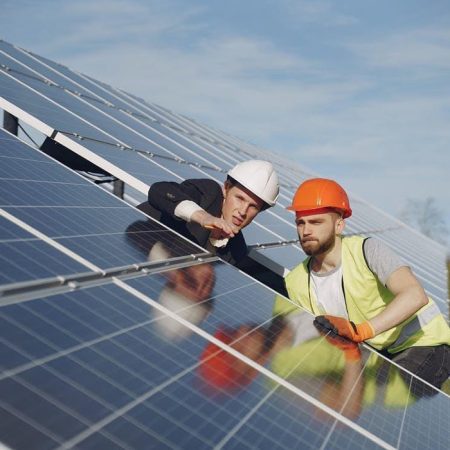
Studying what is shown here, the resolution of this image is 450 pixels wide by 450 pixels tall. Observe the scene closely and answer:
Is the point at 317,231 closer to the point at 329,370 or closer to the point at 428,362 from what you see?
the point at 428,362

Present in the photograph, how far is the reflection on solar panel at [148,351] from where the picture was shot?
2844mm

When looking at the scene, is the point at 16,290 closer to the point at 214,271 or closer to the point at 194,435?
the point at 194,435

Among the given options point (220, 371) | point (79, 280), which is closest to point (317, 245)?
point (220, 371)

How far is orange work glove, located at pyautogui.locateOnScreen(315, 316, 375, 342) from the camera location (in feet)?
20.1

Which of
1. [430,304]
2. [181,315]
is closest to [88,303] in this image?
[181,315]

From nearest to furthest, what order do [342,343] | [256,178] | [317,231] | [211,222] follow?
[342,343] → [211,222] → [317,231] → [256,178]

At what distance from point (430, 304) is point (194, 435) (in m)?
4.76

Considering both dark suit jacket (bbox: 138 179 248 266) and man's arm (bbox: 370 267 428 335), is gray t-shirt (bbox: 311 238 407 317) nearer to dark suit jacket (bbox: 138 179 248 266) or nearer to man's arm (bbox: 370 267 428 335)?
man's arm (bbox: 370 267 428 335)

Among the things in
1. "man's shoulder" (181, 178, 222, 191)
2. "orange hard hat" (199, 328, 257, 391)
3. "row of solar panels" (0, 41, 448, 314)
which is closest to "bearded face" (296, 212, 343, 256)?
"man's shoulder" (181, 178, 222, 191)

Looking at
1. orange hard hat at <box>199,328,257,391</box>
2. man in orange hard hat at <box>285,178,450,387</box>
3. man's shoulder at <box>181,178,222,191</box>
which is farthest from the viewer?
man's shoulder at <box>181,178,222,191</box>

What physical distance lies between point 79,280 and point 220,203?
3513 millimetres

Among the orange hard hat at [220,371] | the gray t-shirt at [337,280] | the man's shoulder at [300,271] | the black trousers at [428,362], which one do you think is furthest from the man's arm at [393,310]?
the orange hard hat at [220,371]

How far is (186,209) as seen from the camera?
699 cm

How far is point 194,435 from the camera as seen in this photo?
3037 mm
